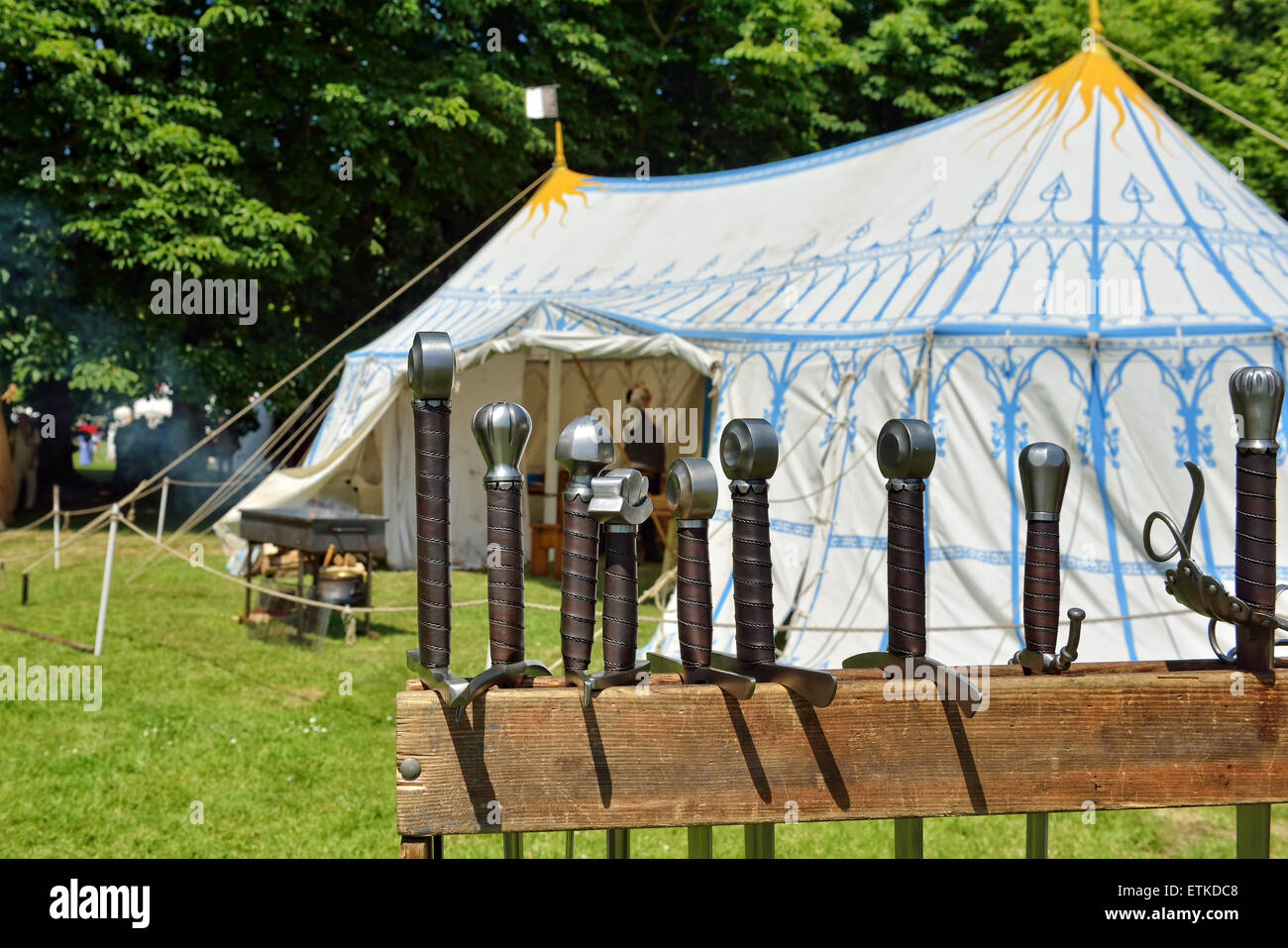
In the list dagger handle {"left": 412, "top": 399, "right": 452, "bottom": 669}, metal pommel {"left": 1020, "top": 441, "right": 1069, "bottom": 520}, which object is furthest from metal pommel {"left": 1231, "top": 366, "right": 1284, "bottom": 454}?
dagger handle {"left": 412, "top": 399, "right": 452, "bottom": 669}

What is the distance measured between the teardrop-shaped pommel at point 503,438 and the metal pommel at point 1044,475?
0.72 meters

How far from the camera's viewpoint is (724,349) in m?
7.68

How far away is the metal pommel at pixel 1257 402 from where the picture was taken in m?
1.58

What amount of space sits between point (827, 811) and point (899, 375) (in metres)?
5.45

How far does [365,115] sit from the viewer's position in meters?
15.7

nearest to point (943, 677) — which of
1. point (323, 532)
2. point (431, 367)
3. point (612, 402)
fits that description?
point (431, 367)

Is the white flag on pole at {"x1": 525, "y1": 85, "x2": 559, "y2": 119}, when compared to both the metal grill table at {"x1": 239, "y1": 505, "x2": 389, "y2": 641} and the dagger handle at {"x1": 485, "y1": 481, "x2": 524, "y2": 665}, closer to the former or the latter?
the metal grill table at {"x1": 239, "y1": 505, "x2": 389, "y2": 641}

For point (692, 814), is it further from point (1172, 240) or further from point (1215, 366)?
point (1172, 240)

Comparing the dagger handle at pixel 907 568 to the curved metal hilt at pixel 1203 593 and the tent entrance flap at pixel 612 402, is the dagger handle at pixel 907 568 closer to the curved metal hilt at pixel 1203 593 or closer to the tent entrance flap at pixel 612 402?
the curved metal hilt at pixel 1203 593

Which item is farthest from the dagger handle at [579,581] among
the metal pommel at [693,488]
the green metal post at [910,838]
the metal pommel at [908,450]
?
the green metal post at [910,838]

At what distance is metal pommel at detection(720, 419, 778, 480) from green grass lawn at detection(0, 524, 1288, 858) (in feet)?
8.87

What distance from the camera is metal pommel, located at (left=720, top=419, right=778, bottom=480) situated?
150 centimetres

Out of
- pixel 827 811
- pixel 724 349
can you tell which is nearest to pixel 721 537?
pixel 724 349

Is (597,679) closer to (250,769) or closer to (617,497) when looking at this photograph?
(617,497)
